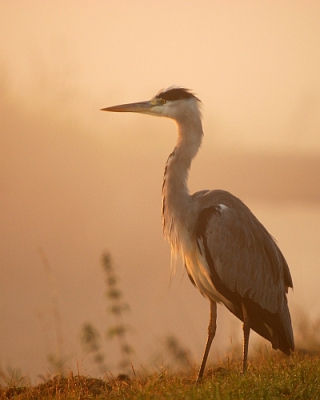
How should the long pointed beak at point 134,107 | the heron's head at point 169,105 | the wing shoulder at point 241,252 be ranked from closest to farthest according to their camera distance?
1. the wing shoulder at point 241,252
2. the heron's head at point 169,105
3. the long pointed beak at point 134,107

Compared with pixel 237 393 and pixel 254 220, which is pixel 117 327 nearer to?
pixel 254 220

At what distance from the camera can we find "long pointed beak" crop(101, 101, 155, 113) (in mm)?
8557

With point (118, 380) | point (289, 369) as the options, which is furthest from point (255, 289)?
point (118, 380)

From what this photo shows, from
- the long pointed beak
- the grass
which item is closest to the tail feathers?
the grass

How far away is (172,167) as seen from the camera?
7.92 m

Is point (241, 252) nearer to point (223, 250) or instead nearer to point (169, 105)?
point (223, 250)

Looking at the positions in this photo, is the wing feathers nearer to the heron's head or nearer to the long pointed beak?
the heron's head

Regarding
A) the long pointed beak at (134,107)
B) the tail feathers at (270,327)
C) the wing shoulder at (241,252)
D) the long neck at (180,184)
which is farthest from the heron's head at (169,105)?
the tail feathers at (270,327)

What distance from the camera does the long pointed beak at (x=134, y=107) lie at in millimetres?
8557

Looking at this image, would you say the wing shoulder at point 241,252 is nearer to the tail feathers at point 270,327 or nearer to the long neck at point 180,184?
the tail feathers at point 270,327

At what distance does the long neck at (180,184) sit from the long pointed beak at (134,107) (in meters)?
0.66

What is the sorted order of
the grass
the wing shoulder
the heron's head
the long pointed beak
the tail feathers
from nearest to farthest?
the grass → the wing shoulder → the tail feathers → the heron's head → the long pointed beak

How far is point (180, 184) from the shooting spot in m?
7.85

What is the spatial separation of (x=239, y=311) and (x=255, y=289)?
315 mm
